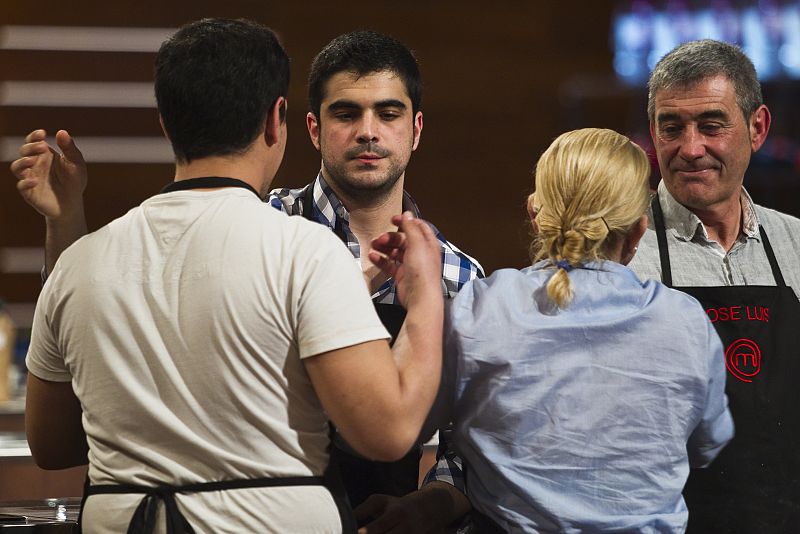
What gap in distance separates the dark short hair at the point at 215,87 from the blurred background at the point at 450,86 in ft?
13.1

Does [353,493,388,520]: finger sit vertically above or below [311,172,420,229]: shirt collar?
below

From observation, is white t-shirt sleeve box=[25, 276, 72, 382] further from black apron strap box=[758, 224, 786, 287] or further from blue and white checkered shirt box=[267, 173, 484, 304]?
black apron strap box=[758, 224, 786, 287]

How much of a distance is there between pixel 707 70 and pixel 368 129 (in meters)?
0.68

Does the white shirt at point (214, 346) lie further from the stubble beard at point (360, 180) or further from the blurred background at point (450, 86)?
the blurred background at point (450, 86)

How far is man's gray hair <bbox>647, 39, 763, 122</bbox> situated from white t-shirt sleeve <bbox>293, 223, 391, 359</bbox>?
3.32 ft

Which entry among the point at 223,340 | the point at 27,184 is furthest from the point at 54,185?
the point at 223,340

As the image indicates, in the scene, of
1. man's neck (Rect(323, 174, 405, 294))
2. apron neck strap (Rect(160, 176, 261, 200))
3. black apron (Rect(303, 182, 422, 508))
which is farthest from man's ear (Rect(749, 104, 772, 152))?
apron neck strap (Rect(160, 176, 261, 200))

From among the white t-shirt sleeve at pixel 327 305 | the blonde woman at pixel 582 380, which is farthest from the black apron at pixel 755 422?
the white t-shirt sleeve at pixel 327 305

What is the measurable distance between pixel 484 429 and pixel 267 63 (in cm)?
58

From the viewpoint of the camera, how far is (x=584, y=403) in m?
1.33

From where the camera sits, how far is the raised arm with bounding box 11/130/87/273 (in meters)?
1.54

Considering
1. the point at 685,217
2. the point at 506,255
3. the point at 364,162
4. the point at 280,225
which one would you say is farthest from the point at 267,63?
the point at 506,255

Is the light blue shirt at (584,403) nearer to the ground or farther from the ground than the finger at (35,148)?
nearer to the ground

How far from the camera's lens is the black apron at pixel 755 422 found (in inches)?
67.6
